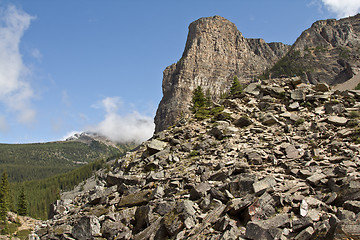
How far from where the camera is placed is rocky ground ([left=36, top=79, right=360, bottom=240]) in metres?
10.0

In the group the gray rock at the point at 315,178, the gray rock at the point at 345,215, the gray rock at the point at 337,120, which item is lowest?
the gray rock at the point at 345,215

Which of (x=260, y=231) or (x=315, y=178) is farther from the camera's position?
(x=315, y=178)

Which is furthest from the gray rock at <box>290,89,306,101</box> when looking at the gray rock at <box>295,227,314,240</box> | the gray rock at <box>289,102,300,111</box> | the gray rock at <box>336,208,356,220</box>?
the gray rock at <box>295,227,314,240</box>

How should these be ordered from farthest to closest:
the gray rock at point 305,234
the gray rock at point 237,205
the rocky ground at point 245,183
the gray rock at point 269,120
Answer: the gray rock at point 269,120 → the gray rock at point 237,205 → the rocky ground at point 245,183 → the gray rock at point 305,234

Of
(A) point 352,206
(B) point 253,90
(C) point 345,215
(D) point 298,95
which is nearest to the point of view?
(C) point 345,215

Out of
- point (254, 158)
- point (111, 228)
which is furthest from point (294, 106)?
point (111, 228)

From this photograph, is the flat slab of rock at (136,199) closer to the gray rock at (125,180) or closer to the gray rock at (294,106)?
the gray rock at (125,180)

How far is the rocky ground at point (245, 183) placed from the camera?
1002 centimetres

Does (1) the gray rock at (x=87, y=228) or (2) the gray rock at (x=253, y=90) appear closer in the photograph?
(1) the gray rock at (x=87, y=228)

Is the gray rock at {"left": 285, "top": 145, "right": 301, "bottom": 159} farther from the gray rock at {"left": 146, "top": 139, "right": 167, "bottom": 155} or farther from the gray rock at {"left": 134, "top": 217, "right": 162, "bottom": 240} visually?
the gray rock at {"left": 146, "top": 139, "right": 167, "bottom": 155}

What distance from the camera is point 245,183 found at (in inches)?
505

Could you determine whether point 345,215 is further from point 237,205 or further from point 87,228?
point 87,228

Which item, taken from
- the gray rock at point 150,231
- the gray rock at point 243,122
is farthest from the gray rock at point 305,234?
the gray rock at point 243,122

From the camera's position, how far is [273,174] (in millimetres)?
13828
